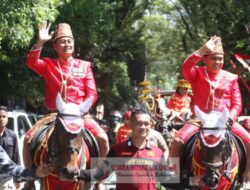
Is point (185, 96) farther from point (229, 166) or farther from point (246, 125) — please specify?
point (229, 166)

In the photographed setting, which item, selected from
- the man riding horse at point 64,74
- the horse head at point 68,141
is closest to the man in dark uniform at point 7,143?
the man riding horse at point 64,74

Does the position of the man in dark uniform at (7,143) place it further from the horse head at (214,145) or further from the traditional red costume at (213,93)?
the horse head at (214,145)

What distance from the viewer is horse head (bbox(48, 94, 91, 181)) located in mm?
6617

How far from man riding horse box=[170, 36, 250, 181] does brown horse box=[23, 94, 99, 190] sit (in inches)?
59.6

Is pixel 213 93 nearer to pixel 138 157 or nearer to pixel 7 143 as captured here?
pixel 138 157

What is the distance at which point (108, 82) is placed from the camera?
3194 cm

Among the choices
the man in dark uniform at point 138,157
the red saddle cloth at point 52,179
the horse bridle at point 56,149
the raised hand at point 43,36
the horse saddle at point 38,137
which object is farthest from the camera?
the raised hand at point 43,36

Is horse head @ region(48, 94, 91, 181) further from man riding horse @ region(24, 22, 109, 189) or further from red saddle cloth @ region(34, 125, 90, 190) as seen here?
man riding horse @ region(24, 22, 109, 189)

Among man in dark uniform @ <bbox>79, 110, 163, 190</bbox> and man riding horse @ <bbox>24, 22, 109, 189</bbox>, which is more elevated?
man riding horse @ <bbox>24, 22, 109, 189</bbox>

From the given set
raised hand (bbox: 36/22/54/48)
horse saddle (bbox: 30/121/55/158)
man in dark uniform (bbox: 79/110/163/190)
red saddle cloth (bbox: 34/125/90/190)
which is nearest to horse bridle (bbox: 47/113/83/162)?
red saddle cloth (bbox: 34/125/90/190)

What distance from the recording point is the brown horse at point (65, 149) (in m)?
6.63

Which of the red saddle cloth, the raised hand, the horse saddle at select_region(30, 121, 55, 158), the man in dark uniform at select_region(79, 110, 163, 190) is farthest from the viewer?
the raised hand

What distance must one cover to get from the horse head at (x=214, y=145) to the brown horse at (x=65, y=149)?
1446 millimetres

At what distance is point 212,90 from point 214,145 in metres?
1.36
